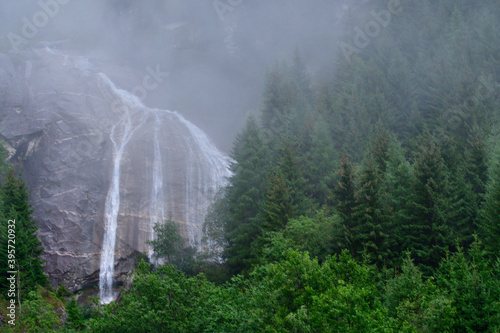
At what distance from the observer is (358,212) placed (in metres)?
24.4

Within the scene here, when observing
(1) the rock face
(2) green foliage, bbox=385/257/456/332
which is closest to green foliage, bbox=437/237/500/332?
(2) green foliage, bbox=385/257/456/332

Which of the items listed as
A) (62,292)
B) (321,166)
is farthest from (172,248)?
(321,166)

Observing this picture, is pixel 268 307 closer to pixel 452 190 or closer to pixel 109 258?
pixel 452 190

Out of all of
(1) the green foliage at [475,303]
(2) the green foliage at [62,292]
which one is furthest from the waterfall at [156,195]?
(1) the green foliage at [475,303]

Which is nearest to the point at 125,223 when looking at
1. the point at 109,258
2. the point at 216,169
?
the point at 109,258

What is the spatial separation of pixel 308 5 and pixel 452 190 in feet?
281

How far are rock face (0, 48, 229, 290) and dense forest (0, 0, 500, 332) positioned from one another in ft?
14.4

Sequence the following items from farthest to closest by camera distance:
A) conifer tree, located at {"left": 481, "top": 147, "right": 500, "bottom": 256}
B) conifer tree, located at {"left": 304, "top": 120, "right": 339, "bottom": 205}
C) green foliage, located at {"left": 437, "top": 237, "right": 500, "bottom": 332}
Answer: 1. conifer tree, located at {"left": 304, "top": 120, "right": 339, "bottom": 205}
2. conifer tree, located at {"left": 481, "top": 147, "right": 500, "bottom": 256}
3. green foliage, located at {"left": 437, "top": 237, "right": 500, "bottom": 332}

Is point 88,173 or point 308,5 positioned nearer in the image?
point 88,173

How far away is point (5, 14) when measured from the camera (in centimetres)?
9575

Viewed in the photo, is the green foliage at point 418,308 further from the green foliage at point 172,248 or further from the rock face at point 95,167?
the rock face at point 95,167

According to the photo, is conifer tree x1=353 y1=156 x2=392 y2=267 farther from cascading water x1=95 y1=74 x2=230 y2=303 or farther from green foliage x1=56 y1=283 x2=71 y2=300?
green foliage x1=56 y1=283 x2=71 y2=300

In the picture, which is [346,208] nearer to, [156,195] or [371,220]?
[371,220]

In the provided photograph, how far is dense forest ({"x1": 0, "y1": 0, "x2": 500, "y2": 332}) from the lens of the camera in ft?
47.0
